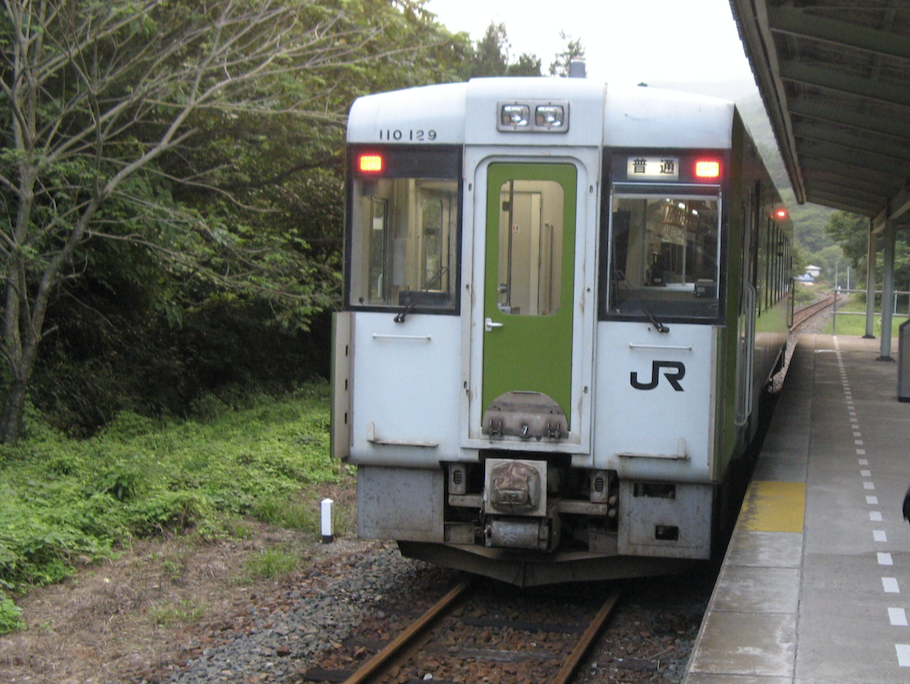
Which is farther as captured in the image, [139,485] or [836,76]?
[836,76]

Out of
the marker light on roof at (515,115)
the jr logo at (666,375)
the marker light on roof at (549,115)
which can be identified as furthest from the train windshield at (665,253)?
the marker light on roof at (515,115)

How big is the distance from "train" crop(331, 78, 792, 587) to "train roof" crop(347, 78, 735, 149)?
1 centimetres

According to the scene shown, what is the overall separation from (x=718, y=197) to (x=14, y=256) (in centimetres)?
796

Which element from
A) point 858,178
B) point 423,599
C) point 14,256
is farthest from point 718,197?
point 858,178

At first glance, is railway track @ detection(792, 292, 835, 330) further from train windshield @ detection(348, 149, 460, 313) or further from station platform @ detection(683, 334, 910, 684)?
train windshield @ detection(348, 149, 460, 313)

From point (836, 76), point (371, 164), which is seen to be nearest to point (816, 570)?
point (371, 164)

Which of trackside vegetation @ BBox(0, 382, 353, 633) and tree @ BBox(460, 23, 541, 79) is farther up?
tree @ BBox(460, 23, 541, 79)

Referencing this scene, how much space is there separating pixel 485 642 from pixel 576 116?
330cm

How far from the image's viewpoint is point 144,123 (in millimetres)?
14188

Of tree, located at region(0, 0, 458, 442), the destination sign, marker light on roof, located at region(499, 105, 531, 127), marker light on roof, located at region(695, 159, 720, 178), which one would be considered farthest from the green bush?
marker light on roof, located at region(695, 159, 720, 178)

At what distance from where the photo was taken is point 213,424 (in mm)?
15648

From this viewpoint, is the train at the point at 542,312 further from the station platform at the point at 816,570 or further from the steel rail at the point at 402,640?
the station platform at the point at 816,570

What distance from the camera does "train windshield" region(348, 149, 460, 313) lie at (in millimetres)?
6953

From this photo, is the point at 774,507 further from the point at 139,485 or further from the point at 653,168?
the point at 139,485
